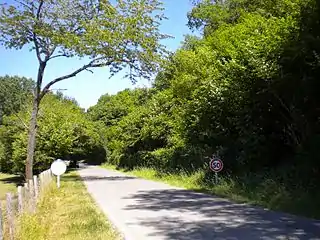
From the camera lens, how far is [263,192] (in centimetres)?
1653

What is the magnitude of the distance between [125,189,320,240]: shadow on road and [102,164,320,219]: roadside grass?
669mm

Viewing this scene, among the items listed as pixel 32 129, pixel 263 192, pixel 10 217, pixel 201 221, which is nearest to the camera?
pixel 10 217

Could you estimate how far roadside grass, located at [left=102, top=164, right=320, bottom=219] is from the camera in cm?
1344

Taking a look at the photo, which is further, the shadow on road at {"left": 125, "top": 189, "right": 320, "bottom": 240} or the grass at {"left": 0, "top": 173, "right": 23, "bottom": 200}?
the grass at {"left": 0, "top": 173, "right": 23, "bottom": 200}

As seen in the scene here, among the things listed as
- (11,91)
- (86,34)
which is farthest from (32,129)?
(11,91)

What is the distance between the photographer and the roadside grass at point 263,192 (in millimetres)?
13442

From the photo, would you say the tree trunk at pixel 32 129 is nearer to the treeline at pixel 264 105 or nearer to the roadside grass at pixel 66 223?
the treeline at pixel 264 105

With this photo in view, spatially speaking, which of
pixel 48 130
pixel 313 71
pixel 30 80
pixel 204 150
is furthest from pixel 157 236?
pixel 30 80

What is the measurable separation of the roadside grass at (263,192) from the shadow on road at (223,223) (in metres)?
0.67

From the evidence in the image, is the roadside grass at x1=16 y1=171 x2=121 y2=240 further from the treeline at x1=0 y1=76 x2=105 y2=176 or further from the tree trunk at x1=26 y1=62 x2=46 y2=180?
the treeline at x1=0 y1=76 x2=105 y2=176

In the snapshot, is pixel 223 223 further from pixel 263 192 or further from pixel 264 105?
pixel 264 105

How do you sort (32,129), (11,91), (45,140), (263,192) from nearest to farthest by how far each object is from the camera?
(263,192), (32,129), (45,140), (11,91)

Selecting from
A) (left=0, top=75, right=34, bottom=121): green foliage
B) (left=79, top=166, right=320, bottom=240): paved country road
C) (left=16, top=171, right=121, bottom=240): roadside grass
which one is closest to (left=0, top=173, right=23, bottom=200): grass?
(left=16, top=171, right=121, bottom=240): roadside grass

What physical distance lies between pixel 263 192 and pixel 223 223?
530cm
